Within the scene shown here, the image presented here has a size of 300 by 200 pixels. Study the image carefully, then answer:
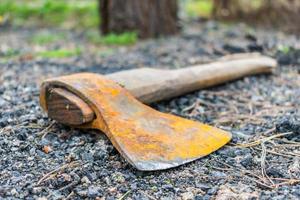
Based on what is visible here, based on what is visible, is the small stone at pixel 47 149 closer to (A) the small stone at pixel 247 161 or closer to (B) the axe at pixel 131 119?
(B) the axe at pixel 131 119

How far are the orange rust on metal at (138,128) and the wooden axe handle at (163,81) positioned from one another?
0.16 feet

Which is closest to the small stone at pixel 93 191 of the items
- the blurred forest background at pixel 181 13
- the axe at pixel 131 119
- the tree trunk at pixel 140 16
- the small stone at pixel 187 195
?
the axe at pixel 131 119

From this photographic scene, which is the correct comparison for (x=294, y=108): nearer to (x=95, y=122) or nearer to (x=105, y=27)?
(x=95, y=122)

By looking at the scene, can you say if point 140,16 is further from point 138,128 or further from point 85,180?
point 85,180

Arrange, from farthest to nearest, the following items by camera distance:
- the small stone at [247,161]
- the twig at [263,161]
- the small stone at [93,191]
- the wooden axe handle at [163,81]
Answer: the wooden axe handle at [163,81] → the small stone at [247,161] → the twig at [263,161] → the small stone at [93,191]

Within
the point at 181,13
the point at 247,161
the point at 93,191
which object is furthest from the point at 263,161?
the point at 181,13

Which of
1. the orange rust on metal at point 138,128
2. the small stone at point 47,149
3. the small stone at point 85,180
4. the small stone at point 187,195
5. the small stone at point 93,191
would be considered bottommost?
the small stone at point 187,195

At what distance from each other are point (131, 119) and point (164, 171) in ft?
1.07

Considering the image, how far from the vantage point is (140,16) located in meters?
4.52

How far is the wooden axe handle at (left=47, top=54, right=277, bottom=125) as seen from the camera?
2312mm

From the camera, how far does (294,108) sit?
9.32 ft

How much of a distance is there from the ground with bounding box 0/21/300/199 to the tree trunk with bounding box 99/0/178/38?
2.00 ft

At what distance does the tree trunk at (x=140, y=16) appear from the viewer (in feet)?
14.7

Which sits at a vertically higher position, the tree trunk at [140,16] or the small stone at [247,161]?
the tree trunk at [140,16]
